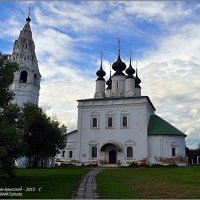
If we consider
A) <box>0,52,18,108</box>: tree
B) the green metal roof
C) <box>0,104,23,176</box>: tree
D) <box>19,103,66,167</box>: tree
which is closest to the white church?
the green metal roof

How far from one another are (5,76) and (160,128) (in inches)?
1197

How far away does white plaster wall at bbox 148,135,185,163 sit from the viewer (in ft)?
132

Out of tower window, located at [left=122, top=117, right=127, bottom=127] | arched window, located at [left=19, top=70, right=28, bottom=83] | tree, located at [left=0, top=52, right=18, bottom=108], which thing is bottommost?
tree, located at [left=0, top=52, right=18, bottom=108]

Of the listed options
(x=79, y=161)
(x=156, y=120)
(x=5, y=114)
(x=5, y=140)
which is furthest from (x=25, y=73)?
(x=5, y=140)

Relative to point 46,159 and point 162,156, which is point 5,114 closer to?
point 46,159

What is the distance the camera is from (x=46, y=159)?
38.3 m

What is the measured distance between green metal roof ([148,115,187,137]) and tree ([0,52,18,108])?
28.5 meters

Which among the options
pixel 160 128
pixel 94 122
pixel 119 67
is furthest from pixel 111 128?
pixel 119 67

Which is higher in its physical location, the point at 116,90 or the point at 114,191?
the point at 116,90

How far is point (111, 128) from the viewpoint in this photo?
139 feet

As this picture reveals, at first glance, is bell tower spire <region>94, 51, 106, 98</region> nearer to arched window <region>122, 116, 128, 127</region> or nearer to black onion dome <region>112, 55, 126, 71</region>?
black onion dome <region>112, 55, 126, 71</region>

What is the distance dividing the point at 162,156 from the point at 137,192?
2847 cm

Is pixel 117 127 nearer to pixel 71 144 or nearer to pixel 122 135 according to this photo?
pixel 122 135

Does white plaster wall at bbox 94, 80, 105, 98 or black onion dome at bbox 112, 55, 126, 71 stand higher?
black onion dome at bbox 112, 55, 126, 71
